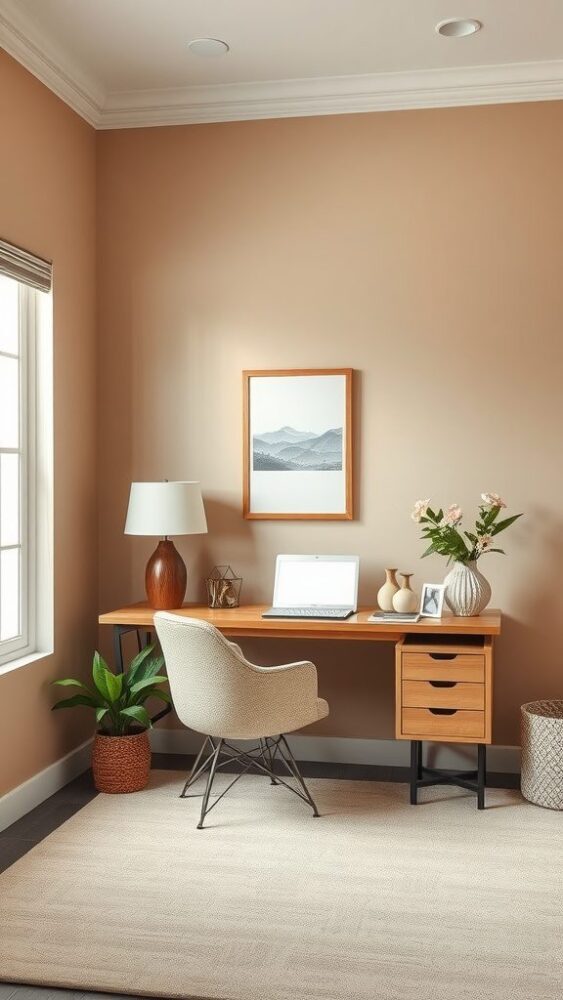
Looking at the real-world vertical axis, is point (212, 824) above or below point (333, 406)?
below

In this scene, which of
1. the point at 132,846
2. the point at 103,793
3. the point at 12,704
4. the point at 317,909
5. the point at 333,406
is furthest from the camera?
the point at 333,406

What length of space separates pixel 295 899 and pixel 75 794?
133 centimetres

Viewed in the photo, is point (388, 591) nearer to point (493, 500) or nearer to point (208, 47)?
point (493, 500)

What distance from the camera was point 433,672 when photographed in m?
3.64

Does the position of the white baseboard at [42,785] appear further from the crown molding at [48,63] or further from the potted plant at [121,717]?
the crown molding at [48,63]

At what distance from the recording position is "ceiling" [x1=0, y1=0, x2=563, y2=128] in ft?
11.5

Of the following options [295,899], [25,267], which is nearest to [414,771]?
[295,899]

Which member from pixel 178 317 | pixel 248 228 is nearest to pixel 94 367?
pixel 178 317

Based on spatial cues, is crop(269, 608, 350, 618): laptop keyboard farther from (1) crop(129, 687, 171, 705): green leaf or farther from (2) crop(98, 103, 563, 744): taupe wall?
(1) crop(129, 687, 171, 705): green leaf

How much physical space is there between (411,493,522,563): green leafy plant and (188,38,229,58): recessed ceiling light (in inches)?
78.0

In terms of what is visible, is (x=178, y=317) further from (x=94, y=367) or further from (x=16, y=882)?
(x=16, y=882)

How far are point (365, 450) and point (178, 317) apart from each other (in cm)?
106

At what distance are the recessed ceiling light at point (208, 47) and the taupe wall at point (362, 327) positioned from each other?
1.55ft

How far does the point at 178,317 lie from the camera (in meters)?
4.39
